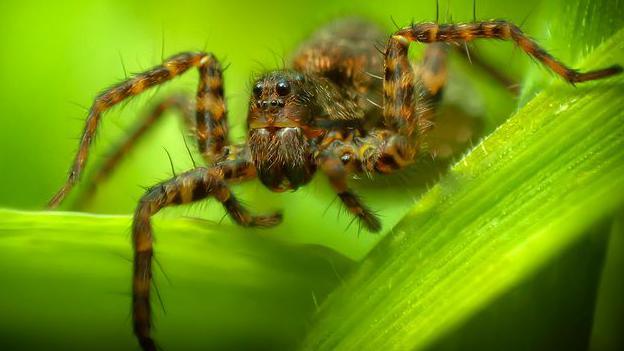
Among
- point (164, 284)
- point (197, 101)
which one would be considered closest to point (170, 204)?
point (164, 284)

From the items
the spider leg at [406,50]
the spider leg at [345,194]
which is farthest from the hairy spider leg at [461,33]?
the spider leg at [345,194]

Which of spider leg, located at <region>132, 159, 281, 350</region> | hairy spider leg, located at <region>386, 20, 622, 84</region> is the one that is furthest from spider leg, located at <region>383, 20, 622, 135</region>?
spider leg, located at <region>132, 159, 281, 350</region>

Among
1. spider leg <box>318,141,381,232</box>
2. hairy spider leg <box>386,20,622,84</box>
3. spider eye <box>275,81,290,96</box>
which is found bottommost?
spider leg <box>318,141,381,232</box>

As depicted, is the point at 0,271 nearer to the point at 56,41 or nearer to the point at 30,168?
the point at 30,168

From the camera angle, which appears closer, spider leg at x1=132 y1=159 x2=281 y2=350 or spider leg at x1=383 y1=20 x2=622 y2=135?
spider leg at x1=132 y1=159 x2=281 y2=350

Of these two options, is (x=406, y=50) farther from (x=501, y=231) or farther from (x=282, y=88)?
(x=501, y=231)

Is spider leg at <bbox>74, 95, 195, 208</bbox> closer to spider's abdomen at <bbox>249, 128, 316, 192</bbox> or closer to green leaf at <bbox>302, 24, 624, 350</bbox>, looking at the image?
spider's abdomen at <bbox>249, 128, 316, 192</bbox>
